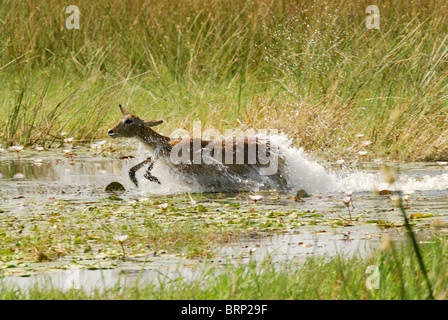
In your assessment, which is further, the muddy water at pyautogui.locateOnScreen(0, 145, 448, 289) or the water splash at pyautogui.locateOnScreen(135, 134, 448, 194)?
the water splash at pyautogui.locateOnScreen(135, 134, 448, 194)

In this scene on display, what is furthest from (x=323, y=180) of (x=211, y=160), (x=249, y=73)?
(x=249, y=73)

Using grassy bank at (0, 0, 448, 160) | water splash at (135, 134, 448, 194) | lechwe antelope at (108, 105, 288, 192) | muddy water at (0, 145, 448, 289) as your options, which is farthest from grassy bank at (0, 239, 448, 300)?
grassy bank at (0, 0, 448, 160)

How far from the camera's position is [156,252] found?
6.24 m

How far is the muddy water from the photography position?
5.78 metres

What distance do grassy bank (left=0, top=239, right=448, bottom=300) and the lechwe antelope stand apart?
14.3ft

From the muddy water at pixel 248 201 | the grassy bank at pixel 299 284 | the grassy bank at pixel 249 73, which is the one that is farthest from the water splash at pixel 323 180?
the grassy bank at pixel 299 284

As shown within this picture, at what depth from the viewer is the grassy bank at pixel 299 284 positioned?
4895 millimetres

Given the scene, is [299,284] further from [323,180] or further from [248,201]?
[323,180]

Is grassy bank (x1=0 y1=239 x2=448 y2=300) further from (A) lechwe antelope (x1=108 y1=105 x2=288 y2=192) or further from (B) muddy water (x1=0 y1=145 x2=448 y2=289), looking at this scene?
(A) lechwe antelope (x1=108 y1=105 x2=288 y2=192)

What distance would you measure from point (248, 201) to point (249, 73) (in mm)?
8151

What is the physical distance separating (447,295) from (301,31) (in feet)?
35.6

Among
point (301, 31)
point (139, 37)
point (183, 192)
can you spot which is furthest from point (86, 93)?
point (183, 192)

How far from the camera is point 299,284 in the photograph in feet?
16.9
